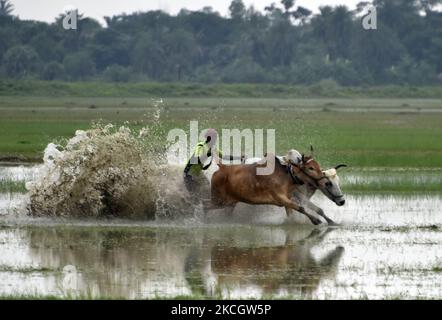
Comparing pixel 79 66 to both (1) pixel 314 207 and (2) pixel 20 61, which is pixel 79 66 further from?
(1) pixel 314 207

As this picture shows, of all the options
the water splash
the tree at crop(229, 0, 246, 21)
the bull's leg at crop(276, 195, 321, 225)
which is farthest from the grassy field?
the tree at crop(229, 0, 246, 21)

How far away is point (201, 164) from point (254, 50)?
7364 cm

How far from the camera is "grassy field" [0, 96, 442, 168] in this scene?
2741 cm

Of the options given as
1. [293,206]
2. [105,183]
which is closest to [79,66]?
[105,183]

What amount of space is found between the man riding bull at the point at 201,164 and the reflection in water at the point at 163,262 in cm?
101

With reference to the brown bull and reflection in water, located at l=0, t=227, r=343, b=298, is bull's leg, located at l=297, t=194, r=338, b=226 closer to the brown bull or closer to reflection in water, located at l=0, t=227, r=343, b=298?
the brown bull

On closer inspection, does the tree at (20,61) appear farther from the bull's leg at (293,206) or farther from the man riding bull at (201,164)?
the bull's leg at (293,206)

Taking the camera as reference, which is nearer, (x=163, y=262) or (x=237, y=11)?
(x=163, y=262)

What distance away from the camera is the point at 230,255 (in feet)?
43.4

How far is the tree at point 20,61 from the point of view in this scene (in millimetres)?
83000

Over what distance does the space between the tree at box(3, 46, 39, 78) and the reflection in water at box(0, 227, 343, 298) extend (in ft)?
226

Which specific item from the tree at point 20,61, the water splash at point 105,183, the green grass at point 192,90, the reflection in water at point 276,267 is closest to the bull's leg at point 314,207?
the reflection in water at point 276,267

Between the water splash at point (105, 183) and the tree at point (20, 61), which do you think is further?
the tree at point (20, 61)

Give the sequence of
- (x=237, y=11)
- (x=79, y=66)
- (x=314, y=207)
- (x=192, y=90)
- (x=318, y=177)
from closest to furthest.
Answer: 1. (x=314, y=207)
2. (x=318, y=177)
3. (x=192, y=90)
4. (x=79, y=66)
5. (x=237, y=11)
